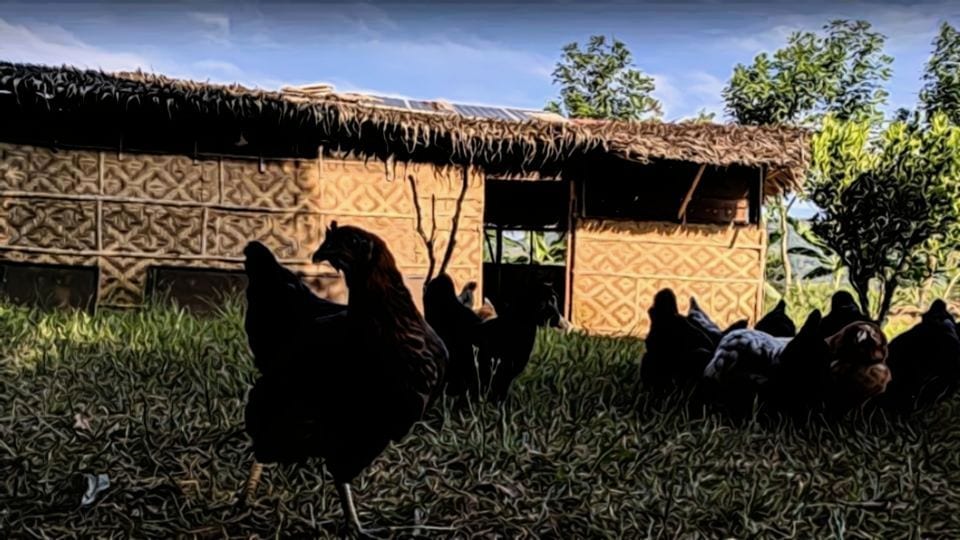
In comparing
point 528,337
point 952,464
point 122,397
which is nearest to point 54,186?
point 122,397

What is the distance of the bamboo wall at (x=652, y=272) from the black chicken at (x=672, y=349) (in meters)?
2.17

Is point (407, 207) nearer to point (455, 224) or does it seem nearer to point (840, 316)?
point (455, 224)

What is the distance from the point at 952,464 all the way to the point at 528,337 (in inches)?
45.2

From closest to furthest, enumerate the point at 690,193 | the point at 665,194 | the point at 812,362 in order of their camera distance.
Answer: the point at 812,362 < the point at 690,193 < the point at 665,194

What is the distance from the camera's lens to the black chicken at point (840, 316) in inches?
88.1

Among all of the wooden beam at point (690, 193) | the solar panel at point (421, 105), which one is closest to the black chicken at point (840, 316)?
the wooden beam at point (690, 193)

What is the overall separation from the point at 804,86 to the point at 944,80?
1578 mm

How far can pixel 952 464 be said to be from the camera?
1906 mm

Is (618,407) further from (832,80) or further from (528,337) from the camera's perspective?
(832,80)

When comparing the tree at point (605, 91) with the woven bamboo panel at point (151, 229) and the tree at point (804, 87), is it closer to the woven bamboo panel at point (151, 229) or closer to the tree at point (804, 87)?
the tree at point (804, 87)

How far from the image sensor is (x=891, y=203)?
12.3 ft

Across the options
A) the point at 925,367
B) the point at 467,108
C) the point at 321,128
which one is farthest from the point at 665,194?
the point at 925,367

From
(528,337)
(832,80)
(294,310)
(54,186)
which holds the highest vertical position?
(832,80)

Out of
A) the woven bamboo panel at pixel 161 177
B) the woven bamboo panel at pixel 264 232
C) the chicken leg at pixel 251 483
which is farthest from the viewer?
the woven bamboo panel at pixel 264 232
